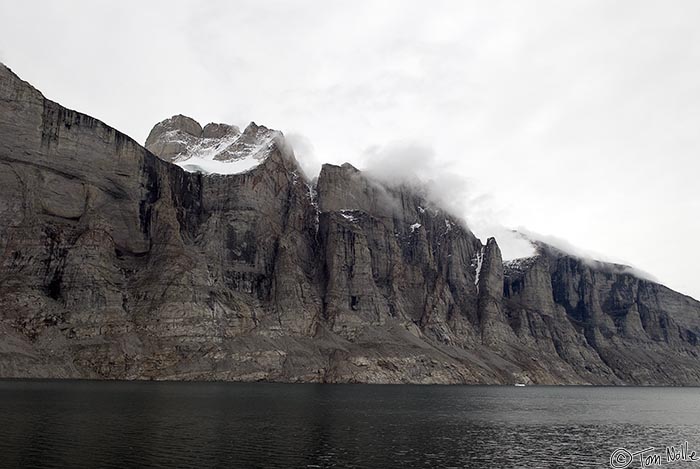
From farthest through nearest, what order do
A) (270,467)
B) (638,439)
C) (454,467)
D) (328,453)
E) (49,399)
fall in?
(49,399), (638,439), (328,453), (454,467), (270,467)

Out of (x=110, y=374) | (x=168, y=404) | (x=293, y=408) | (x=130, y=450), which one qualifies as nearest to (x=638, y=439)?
(x=293, y=408)

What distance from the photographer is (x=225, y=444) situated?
63.8 meters

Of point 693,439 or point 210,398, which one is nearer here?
point 693,439

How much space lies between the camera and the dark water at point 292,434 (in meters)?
56.5

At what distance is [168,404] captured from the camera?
105 meters

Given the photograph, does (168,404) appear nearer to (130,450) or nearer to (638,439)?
(130,450)

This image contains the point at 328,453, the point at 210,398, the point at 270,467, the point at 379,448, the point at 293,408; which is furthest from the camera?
the point at 210,398

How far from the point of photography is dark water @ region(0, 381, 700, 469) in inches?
2223

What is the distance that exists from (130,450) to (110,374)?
5830 inches

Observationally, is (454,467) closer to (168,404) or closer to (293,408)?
(293,408)

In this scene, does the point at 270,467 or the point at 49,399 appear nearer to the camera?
the point at 270,467

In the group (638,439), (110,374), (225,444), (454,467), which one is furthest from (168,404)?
(110,374)

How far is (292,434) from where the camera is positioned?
7294 cm

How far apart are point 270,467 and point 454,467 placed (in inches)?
643
